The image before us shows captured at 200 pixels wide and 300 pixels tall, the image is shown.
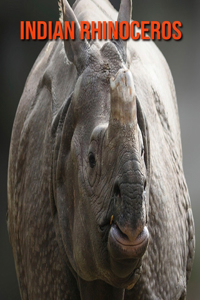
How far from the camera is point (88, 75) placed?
1651mm

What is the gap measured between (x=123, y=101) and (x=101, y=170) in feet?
0.64

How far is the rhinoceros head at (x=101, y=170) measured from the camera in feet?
4.56

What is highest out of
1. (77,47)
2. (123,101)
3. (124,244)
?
(77,47)

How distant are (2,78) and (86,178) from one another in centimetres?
216

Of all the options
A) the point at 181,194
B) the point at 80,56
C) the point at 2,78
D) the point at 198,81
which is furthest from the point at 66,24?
the point at 198,81

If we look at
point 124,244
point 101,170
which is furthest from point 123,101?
point 124,244

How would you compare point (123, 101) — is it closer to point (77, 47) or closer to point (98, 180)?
point (98, 180)

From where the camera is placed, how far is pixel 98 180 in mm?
1503

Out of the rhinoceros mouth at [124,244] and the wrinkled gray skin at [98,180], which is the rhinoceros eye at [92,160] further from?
the rhinoceros mouth at [124,244]

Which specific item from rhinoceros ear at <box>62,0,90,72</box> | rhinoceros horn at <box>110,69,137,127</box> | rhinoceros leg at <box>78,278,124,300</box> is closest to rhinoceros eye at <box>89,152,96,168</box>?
rhinoceros horn at <box>110,69,137,127</box>

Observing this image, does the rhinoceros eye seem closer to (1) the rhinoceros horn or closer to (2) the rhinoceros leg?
(1) the rhinoceros horn

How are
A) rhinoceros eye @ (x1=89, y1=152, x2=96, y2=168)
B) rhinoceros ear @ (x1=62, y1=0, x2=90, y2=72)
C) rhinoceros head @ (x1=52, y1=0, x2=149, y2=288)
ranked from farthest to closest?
rhinoceros ear @ (x1=62, y1=0, x2=90, y2=72)
rhinoceros eye @ (x1=89, y1=152, x2=96, y2=168)
rhinoceros head @ (x1=52, y1=0, x2=149, y2=288)

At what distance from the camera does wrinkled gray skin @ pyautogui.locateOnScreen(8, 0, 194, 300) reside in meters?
1.41

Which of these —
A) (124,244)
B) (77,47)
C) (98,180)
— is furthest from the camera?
(77,47)
